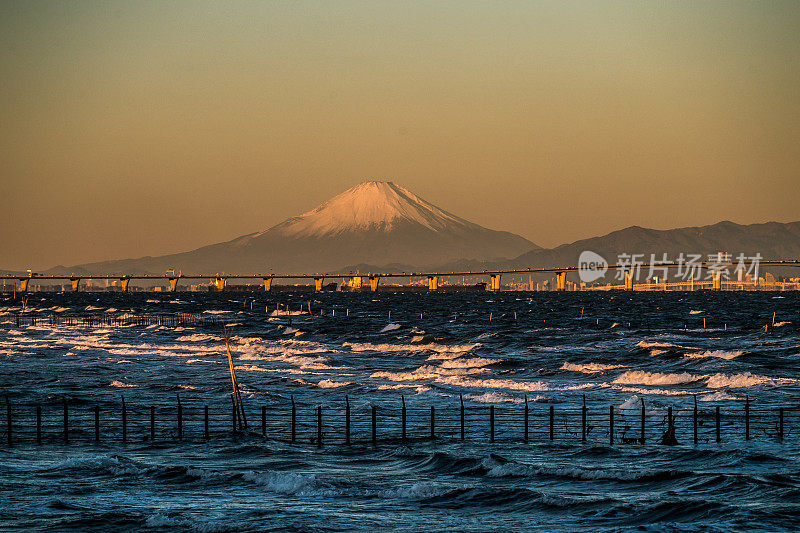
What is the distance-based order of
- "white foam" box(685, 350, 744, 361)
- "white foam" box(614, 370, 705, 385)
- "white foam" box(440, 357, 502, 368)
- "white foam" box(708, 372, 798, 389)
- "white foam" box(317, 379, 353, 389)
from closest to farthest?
"white foam" box(708, 372, 798, 389)
"white foam" box(317, 379, 353, 389)
"white foam" box(614, 370, 705, 385)
"white foam" box(440, 357, 502, 368)
"white foam" box(685, 350, 744, 361)

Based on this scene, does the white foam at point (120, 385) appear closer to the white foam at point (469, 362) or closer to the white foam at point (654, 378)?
the white foam at point (469, 362)

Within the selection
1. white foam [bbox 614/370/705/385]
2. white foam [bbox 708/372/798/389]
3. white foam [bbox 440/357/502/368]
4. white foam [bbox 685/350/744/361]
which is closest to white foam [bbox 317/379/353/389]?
white foam [bbox 440/357/502/368]

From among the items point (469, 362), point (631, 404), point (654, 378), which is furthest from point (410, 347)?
point (631, 404)

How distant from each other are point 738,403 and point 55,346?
66668 mm

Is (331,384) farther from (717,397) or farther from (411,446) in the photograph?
(411,446)

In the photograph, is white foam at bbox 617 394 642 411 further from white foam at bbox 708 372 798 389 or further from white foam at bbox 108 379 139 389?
white foam at bbox 108 379 139 389

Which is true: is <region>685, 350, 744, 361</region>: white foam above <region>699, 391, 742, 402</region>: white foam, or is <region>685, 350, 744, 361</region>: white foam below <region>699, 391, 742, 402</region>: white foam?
above

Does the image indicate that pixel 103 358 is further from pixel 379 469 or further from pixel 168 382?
pixel 379 469

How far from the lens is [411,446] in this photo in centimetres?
3800

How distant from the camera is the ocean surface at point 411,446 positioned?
88.9ft

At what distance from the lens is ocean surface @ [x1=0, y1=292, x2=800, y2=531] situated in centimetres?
2709

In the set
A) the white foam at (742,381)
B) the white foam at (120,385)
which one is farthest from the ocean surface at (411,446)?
the white foam at (120,385)

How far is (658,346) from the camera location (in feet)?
274

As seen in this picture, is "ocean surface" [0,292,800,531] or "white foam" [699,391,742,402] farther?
"white foam" [699,391,742,402]
